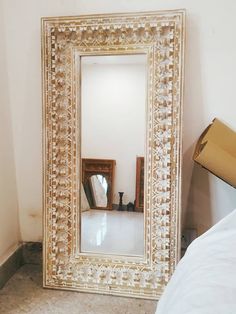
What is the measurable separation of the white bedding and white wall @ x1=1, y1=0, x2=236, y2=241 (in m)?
0.80

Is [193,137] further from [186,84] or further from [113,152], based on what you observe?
[113,152]

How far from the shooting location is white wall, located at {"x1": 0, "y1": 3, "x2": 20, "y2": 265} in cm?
197

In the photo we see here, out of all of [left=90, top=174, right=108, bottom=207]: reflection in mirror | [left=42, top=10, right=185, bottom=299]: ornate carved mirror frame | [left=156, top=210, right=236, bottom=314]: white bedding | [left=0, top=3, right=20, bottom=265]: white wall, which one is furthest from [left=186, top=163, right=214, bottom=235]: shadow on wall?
[left=0, top=3, right=20, bottom=265]: white wall

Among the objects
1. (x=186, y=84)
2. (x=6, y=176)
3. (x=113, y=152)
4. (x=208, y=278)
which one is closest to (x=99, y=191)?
(x=113, y=152)

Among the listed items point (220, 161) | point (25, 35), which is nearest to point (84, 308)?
point (220, 161)

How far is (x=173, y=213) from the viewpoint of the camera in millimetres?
1796

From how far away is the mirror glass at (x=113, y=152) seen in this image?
71.1 inches

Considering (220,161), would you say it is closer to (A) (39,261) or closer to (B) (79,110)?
(B) (79,110)

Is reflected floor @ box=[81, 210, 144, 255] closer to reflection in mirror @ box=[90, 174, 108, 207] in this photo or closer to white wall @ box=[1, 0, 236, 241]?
reflection in mirror @ box=[90, 174, 108, 207]

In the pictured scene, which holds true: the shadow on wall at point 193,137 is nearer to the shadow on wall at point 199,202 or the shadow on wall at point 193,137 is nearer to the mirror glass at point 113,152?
the shadow on wall at point 199,202

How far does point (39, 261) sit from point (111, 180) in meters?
0.79

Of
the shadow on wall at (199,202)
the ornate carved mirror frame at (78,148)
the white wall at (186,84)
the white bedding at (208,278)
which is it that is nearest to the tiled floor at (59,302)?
the ornate carved mirror frame at (78,148)

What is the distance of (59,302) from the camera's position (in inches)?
70.4

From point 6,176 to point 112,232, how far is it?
73cm
